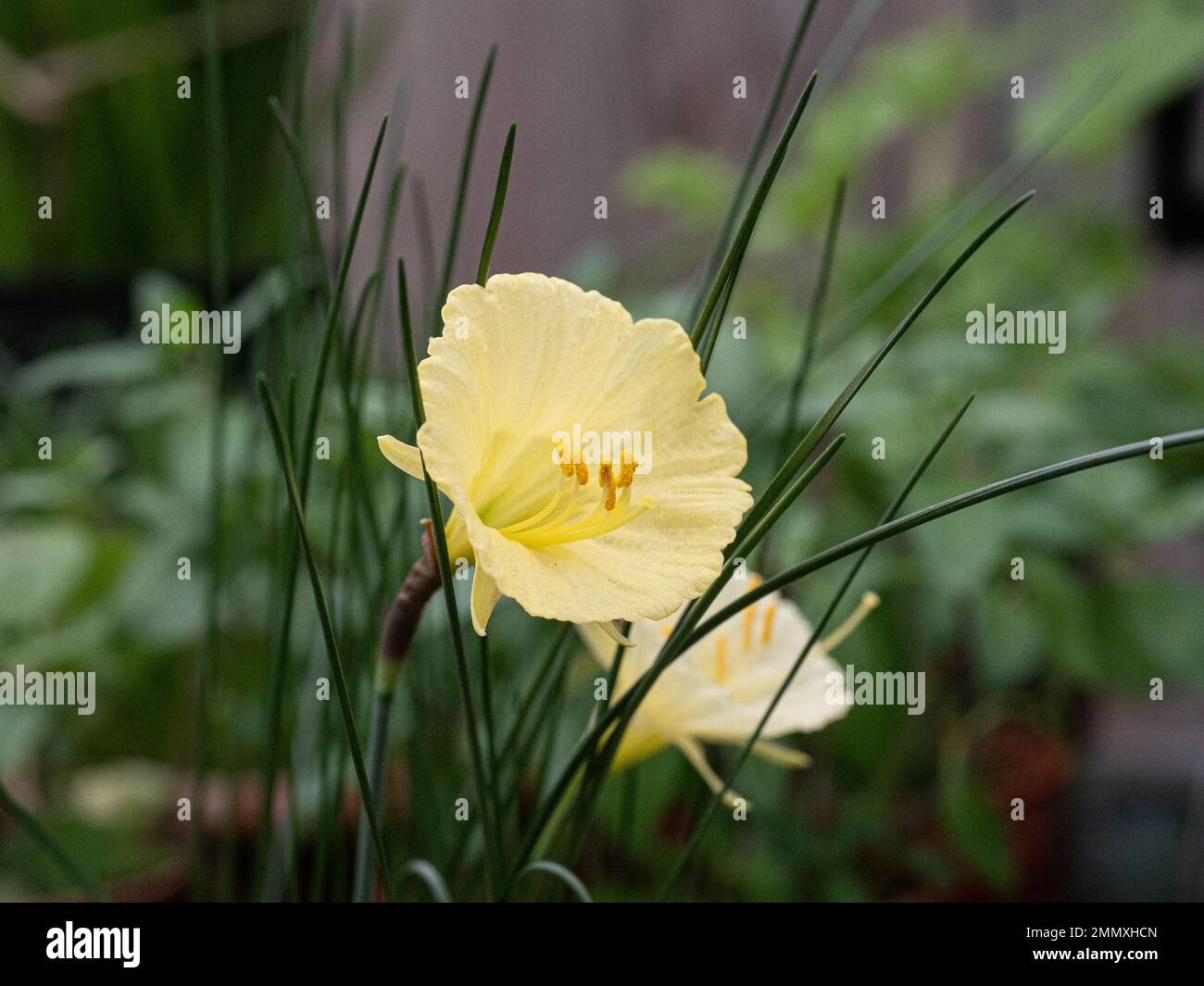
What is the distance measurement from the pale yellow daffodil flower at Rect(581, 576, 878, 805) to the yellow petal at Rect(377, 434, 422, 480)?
0.07 metres

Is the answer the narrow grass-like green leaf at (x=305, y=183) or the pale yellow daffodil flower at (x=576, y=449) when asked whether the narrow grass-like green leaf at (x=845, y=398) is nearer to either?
the pale yellow daffodil flower at (x=576, y=449)

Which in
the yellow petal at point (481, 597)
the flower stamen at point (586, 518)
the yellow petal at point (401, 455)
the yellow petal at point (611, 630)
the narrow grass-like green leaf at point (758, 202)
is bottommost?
the yellow petal at point (611, 630)

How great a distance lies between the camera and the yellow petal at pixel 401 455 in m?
0.18

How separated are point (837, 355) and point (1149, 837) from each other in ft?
1.59

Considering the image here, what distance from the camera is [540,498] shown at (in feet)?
0.68

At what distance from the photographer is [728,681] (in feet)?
0.89

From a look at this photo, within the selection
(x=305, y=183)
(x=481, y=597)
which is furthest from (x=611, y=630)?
(x=305, y=183)

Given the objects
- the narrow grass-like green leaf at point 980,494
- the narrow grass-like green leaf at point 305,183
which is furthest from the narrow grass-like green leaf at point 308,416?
the narrow grass-like green leaf at point 980,494

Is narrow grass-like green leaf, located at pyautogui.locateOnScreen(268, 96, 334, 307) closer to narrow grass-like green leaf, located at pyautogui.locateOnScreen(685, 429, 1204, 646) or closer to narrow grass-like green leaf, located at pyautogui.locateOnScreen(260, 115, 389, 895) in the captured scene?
narrow grass-like green leaf, located at pyautogui.locateOnScreen(260, 115, 389, 895)

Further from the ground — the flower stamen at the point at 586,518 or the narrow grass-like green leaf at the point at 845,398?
the narrow grass-like green leaf at the point at 845,398

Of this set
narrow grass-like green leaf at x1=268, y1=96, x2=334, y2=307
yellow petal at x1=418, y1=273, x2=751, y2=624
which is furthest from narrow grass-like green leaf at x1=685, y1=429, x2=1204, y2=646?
narrow grass-like green leaf at x1=268, y1=96, x2=334, y2=307

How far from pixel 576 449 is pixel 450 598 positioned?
4 centimetres

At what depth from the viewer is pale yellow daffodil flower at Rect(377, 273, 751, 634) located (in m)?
0.18

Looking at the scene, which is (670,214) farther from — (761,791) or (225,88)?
(761,791)
